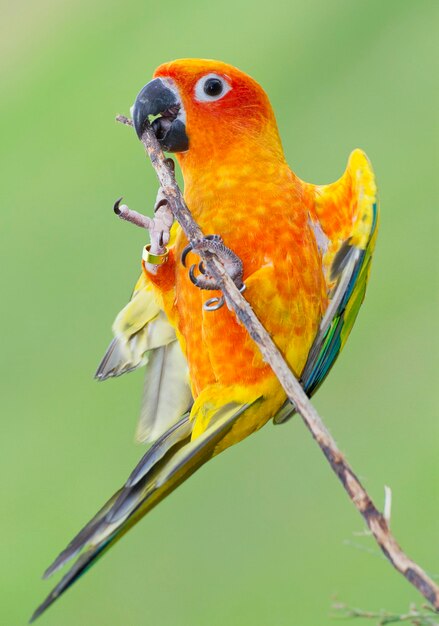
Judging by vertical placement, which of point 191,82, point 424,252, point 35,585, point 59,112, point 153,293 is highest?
point 59,112

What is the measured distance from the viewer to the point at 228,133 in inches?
57.2

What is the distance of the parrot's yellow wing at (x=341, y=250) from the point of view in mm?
1413

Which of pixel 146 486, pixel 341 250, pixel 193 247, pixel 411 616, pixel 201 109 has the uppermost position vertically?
pixel 201 109

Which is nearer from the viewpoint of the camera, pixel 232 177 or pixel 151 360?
pixel 232 177

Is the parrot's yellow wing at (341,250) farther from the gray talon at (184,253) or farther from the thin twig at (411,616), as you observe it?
the thin twig at (411,616)

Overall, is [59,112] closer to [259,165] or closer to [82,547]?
[259,165]

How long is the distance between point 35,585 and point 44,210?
5.25 feet

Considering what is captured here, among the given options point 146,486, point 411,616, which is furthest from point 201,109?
point 411,616

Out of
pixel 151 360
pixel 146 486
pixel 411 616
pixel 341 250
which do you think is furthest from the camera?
pixel 151 360

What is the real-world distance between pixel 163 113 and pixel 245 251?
28 centimetres

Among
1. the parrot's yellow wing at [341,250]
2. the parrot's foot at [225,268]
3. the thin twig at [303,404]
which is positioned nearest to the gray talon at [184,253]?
the parrot's foot at [225,268]

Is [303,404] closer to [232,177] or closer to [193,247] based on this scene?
[193,247]

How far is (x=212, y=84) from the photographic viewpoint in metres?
1.43

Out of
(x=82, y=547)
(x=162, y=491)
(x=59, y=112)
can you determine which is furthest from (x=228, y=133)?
(x=59, y=112)
